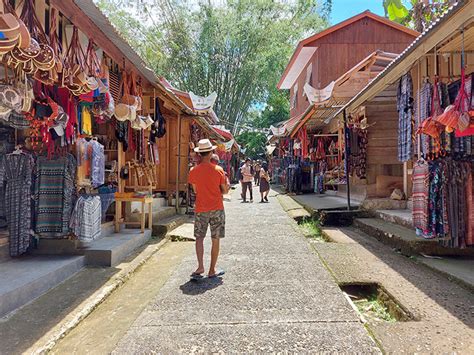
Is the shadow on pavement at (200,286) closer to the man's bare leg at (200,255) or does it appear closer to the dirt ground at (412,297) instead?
the man's bare leg at (200,255)

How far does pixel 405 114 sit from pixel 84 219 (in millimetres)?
5758

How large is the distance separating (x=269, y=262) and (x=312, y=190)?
12.2 m

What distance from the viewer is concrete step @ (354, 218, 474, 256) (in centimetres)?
522

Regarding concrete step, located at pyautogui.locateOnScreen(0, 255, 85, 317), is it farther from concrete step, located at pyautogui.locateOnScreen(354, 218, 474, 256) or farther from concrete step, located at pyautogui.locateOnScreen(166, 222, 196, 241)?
concrete step, located at pyautogui.locateOnScreen(354, 218, 474, 256)

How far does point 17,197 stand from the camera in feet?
15.6

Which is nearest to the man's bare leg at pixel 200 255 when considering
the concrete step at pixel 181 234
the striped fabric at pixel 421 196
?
the concrete step at pixel 181 234

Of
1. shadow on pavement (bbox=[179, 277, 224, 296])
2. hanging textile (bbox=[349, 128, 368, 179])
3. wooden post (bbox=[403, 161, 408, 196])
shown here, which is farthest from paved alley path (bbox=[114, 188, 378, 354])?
hanging textile (bbox=[349, 128, 368, 179])

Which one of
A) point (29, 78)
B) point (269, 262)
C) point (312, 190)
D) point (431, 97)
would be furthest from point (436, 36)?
point (312, 190)

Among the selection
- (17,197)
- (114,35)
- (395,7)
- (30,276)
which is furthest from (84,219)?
(395,7)

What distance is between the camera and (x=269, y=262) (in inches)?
204

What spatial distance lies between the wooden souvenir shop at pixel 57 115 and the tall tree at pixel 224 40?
2100 centimetres

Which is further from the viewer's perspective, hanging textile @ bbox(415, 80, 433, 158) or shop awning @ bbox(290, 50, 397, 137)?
shop awning @ bbox(290, 50, 397, 137)

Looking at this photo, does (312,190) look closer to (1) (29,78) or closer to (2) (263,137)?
(1) (29,78)

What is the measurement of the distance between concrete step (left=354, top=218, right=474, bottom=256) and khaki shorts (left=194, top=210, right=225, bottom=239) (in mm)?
3014
